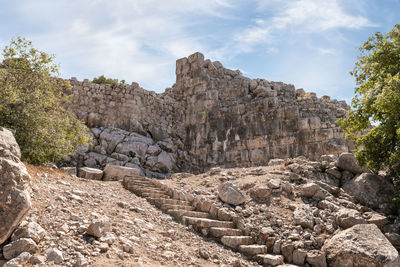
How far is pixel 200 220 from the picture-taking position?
8.62 meters

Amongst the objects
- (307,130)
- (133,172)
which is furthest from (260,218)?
(307,130)

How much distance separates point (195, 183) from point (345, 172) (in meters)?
5.22

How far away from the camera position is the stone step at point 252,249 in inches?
307

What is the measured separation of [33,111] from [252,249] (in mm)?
8169

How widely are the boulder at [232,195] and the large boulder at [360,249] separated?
262 centimetres

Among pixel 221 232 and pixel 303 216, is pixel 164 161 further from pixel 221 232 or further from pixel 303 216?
pixel 303 216

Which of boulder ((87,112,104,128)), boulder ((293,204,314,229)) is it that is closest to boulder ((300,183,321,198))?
boulder ((293,204,314,229))

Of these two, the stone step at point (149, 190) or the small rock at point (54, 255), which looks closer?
the small rock at point (54, 255)

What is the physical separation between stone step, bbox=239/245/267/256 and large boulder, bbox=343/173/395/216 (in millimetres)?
4218

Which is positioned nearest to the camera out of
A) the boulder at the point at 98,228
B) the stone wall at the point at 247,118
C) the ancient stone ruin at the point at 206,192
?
the ancient stone ruin at the point at 206,192

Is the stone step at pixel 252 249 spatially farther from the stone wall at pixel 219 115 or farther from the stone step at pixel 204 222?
the stone wall at pixel 219 115

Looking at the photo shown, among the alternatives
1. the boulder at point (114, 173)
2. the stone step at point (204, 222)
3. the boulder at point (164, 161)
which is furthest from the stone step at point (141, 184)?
the boulder at point (164, 161)

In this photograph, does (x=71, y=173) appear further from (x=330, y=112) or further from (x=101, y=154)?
(x=330, y=112)

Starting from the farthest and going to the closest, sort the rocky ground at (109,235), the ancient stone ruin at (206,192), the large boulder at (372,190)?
the large boulder at (372,190) < the ancient stone ruin at (206,192) < the rocky ground at (109,235)
